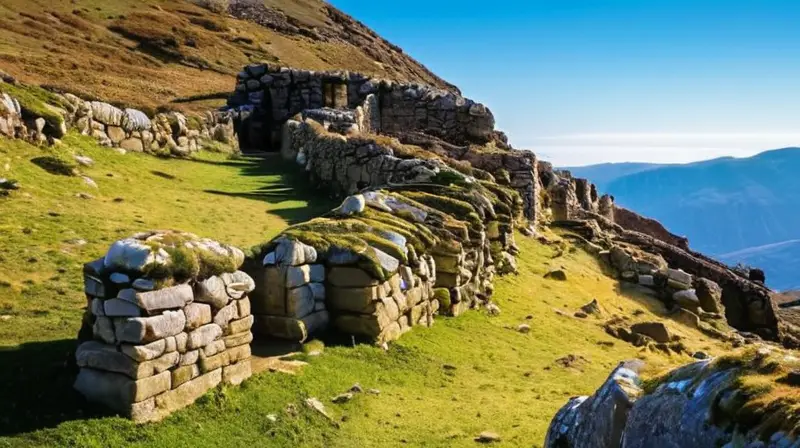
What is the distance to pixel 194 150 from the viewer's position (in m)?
29.0

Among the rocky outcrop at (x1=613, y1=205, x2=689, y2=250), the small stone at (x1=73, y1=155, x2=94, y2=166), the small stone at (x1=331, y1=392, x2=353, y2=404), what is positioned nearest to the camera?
the small stone at (x1=331, y1=392, x2=353, y2=404)

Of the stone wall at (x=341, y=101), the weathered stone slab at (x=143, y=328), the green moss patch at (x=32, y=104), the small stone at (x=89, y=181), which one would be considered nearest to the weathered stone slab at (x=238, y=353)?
the weathered stone slab at (x=143, y=328)

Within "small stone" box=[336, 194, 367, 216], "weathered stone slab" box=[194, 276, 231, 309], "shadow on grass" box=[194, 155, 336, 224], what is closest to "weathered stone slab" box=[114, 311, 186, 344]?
"weathered stone slab" box=[194, 276, 231, 309]

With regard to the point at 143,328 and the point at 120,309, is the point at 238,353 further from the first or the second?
the point at 120,309

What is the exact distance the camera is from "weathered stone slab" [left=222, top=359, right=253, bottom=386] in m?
9.73

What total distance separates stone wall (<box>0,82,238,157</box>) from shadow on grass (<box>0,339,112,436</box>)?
39.7 feet

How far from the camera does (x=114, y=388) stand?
27.5 feet

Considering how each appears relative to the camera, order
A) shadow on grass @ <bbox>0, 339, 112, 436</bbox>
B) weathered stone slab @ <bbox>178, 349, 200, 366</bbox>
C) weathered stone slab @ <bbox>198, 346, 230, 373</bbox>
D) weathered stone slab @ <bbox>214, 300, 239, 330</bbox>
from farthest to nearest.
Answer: weathered stone slab @ <bbox>214, 300, 239, 330</bbox> < weathered stone slab @ <bbox>198, 346, 230, 373</bbox> < weathered stone slab @ <bbox>178, 349, 200, 366</bbox> < shadow on grass @ <bbox>0, 339, 112, 436</bbox>

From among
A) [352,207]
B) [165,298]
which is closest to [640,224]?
[352,207]

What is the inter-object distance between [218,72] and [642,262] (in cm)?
4702

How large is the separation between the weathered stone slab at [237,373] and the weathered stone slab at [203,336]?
1.73 ft

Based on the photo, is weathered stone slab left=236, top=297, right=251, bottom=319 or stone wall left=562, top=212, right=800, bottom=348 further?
stone wall left=562, top=212, right=800, bottom=348

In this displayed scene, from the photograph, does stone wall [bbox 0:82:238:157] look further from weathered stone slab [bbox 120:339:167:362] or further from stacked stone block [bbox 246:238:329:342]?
weathered stone slab [bbox 120:339:167:362]

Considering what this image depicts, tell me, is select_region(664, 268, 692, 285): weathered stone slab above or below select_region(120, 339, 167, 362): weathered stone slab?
below
